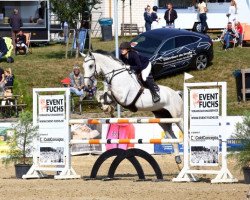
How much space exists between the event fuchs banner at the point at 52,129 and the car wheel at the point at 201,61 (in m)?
16.4

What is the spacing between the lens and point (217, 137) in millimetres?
17938

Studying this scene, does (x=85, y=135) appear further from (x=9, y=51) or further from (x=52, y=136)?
(x=9, y=51)

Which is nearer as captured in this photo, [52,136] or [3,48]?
[52,136]

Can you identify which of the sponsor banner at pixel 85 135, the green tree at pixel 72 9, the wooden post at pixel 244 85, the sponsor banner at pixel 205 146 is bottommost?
the sponsor banner at pixel 85 135

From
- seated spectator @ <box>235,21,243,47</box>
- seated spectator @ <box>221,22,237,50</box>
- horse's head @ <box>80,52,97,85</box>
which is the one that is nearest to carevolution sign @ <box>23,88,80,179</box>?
horse's head @ <box>80,52,97,85</box>

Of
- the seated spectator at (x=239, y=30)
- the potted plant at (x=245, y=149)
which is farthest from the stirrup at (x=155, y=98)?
the seated spectator at (x=239, y=30)

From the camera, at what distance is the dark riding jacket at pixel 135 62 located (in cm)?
2042

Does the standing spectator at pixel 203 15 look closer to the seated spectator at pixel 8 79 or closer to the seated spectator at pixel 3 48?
the seated spectator at pixel 3 48

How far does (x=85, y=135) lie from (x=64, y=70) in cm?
1092

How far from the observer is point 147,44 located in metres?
34.3

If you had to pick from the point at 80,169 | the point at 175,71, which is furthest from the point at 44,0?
the point at 80,169

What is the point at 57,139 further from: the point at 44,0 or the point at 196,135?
the point at 44,0

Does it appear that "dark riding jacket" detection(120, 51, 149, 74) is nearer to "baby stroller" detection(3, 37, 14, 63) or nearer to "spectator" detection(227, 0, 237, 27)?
"baby stroller" detection(3, 37, 14, 63)

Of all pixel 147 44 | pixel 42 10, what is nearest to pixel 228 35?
pixel 147 44
